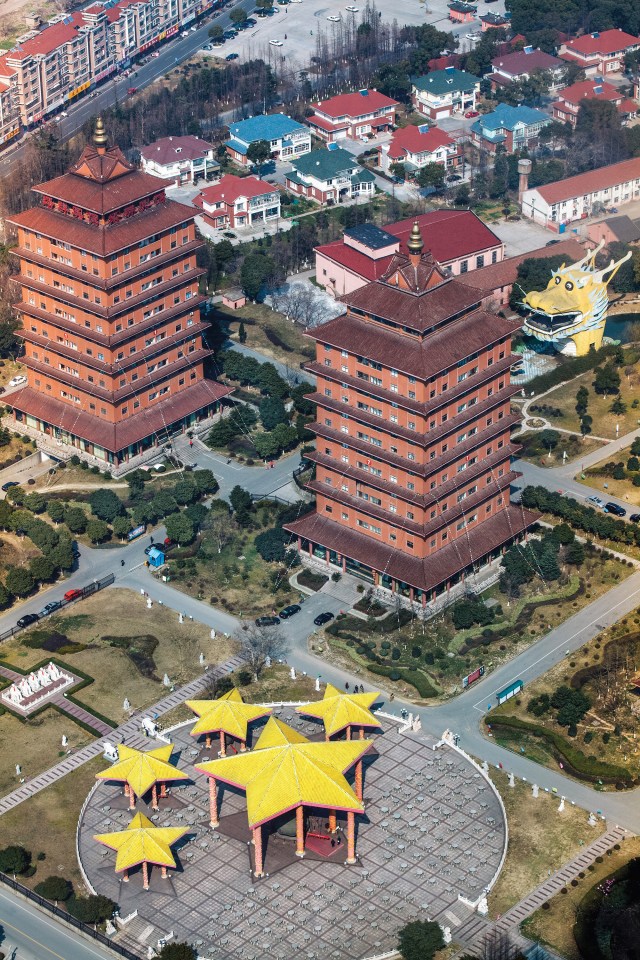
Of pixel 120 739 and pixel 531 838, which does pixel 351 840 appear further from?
pixel 120 739

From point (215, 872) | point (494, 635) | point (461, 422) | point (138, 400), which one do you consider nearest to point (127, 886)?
point (215, 872)

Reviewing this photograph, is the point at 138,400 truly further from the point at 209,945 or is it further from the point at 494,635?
the point at 209,945

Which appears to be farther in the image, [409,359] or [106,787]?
[409,359]

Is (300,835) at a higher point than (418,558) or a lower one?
lower

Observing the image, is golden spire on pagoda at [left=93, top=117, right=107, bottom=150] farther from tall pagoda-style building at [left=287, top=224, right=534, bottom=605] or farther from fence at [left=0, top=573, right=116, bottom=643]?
fence at [left=0, top=573, right=116, bottom=643]

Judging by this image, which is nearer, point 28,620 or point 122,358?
point 28,620

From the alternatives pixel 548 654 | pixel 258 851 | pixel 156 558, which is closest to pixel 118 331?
pixel 156 558
